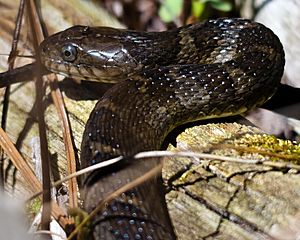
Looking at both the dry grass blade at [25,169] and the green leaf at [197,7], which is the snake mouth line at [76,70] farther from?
the green leaf at [197,7]

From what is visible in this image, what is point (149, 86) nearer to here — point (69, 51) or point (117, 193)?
point (69, 51)

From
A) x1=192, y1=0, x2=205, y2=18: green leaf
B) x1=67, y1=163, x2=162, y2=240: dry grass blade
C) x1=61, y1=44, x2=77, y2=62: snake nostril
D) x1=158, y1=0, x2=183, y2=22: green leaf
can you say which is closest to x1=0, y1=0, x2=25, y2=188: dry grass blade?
x1=61, y1=44, x2=77, y2=62: snake nostril

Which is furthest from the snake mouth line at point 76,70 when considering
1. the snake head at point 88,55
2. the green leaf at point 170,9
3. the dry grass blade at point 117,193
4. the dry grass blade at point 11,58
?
the dry grass blade at point 117,193

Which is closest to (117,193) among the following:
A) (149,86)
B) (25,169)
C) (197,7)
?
(25,169)

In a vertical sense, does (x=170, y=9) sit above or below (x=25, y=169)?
above

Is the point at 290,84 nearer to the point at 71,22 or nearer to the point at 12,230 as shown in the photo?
the point at 71,22

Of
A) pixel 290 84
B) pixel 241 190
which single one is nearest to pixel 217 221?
pixel 241 190

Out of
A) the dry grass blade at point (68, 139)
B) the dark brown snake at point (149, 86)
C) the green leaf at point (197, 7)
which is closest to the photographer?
the dark brown snake at point (149, 86)

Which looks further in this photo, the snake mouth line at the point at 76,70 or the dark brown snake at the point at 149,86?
the snake mouth line at the point at 76,70
